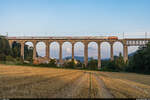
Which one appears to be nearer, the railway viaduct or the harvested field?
the harvested field

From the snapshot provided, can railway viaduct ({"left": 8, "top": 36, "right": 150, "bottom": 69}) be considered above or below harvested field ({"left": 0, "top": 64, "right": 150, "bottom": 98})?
above

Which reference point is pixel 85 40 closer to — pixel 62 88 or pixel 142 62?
pixel 142 62

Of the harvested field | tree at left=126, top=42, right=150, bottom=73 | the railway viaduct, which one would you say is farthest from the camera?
the railway viaduct

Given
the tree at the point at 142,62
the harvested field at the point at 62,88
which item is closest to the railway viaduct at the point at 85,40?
the tree at the point at 142,62

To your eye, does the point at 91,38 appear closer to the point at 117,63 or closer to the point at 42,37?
the point at 117,63

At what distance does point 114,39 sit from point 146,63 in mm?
43586

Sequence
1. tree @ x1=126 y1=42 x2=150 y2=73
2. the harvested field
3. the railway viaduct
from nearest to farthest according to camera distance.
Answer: the harvested field, tree @ x1=126 y1=42 x2=150 y2=73, the railway viaduct

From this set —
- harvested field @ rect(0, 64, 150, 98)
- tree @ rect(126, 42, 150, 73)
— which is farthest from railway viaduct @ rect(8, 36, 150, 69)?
harvested field @ rect(0, 64, 150, 98)

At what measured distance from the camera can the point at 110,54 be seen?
91.9m

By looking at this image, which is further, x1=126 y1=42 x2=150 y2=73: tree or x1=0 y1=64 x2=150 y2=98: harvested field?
x1=126 y1=42 x2=150 y2=73: tree

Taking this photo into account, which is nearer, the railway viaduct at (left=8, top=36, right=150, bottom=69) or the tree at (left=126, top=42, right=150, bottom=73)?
the tree at (left=126, top=42, right=150, bottom=73)

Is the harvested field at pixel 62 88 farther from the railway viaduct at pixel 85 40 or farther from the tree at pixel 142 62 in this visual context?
the railway viaduct at pixel 85 40

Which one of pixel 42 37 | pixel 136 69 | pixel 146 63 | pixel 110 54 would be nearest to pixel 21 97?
pixel 146 63

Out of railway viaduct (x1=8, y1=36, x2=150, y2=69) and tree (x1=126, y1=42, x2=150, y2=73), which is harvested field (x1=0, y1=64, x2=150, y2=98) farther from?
railway viaduct (x1=8, y1=36, x2=150, y2=69)
